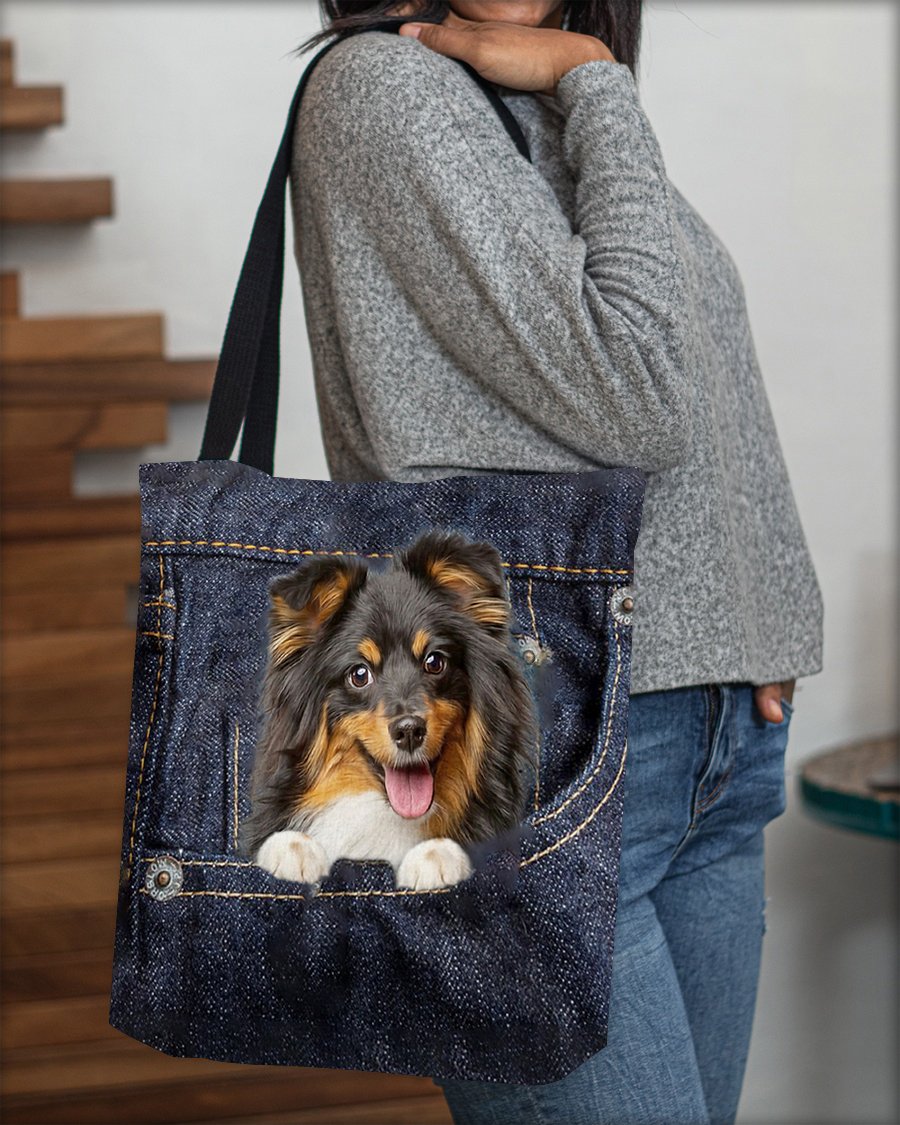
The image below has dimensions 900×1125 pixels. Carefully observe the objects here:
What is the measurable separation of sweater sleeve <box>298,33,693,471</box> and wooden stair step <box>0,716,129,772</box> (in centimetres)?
107

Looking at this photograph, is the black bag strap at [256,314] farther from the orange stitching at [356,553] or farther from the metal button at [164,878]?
the metal button at [164,878]

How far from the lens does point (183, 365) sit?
5.70 feet

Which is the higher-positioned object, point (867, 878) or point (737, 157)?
point (737, 157)

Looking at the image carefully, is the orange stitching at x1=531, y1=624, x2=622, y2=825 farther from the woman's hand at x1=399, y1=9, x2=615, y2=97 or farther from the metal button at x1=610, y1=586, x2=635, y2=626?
the woman's hand at x1=399, y1=9, x2=615, y2=97

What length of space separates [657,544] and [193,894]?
319 millimetres

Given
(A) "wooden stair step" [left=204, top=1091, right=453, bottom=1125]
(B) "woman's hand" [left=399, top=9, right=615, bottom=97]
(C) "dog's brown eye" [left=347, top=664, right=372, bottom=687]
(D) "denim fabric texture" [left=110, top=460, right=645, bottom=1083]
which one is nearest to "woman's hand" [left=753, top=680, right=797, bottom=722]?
(D) "denim fabric texture" [left=110, top=460, right=645, bottom=1083]

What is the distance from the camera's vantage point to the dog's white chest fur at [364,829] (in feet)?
1.96

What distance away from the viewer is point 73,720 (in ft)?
5.37

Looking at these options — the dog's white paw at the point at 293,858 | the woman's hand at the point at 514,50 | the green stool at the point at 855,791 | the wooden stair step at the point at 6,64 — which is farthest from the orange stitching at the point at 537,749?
the wooden stair step at the point at 6,64

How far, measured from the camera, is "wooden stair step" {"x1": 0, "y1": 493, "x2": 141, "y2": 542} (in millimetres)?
1748

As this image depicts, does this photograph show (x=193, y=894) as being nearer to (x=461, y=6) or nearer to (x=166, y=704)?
(x=166, y=704)

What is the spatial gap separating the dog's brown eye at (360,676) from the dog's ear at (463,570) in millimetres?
55

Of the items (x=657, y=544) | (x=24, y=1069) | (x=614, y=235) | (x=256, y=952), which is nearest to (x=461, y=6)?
(x=614, y=235)

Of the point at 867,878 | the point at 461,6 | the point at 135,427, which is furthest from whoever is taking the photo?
the point at 867,878
